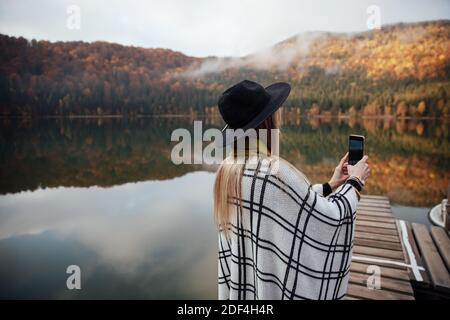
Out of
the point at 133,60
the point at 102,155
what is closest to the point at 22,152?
the point at 102,155

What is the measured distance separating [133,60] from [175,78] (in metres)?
15.5

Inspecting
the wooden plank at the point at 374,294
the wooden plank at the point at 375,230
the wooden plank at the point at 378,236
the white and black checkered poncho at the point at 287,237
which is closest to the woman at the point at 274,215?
the white and black checkered poncho at the point at 287,237

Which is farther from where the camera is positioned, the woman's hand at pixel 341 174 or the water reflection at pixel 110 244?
the water reflection at pixel 110 244

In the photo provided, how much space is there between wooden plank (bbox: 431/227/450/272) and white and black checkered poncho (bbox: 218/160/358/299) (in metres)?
3.48

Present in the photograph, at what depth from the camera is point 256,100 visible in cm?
157

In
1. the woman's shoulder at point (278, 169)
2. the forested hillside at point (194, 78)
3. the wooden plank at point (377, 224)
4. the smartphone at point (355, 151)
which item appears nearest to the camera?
the woman's shoulder at point (278, 169)

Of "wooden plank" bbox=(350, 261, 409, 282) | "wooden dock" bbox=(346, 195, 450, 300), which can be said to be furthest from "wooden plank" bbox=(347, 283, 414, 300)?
"wooden plank" bbox=(350, 261, 409, 282)

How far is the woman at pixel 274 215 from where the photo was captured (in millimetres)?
1540

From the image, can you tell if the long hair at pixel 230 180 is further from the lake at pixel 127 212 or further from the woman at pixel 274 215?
the lake at pixel 127 212

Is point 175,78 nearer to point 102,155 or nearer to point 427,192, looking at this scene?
point 102,155

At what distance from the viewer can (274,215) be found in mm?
1573

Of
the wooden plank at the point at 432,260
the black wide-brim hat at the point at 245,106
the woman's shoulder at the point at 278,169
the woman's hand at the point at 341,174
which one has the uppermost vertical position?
the black wide-brim hat at the point at 245,106

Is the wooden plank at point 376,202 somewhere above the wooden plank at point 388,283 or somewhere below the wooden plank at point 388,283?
above

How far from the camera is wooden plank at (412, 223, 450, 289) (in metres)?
3.88
